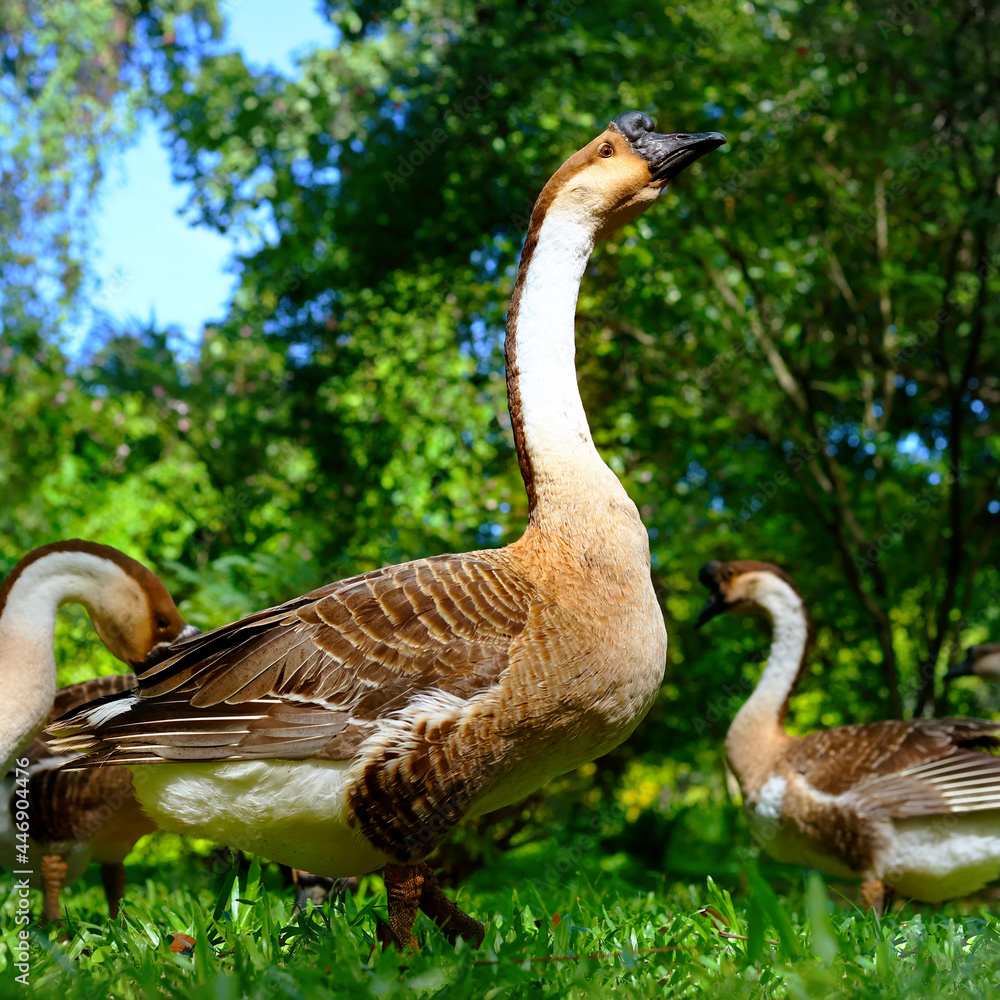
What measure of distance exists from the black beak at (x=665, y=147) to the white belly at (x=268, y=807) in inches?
79.5

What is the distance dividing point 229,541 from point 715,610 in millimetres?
3404

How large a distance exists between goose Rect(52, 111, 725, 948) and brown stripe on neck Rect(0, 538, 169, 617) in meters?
0.95

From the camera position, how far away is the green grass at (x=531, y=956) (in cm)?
194

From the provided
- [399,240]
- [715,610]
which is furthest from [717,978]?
[399,240]

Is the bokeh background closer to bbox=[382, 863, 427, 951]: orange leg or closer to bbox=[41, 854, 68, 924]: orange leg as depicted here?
bbox=[41, 854, 68, 924]: orange leg

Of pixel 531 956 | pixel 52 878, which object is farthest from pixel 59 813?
pixel 531 956

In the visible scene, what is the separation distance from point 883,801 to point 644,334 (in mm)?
3869

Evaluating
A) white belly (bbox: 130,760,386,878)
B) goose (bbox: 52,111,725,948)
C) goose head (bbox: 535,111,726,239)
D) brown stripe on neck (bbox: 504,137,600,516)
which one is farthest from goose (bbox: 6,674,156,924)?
goose head (bbox: 535,111,726,239)

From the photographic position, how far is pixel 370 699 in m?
2.34

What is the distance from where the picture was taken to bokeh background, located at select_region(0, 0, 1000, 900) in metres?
6.06

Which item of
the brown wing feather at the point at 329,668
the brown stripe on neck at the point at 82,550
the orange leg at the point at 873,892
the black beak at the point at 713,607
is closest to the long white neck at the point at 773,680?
the black beak at the point at 713,607

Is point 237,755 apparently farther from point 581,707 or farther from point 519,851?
point 519,851

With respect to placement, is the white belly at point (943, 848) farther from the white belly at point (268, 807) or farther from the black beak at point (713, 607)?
the white belly at point (268, 807)

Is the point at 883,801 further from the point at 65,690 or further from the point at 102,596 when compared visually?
the point at 65,690
